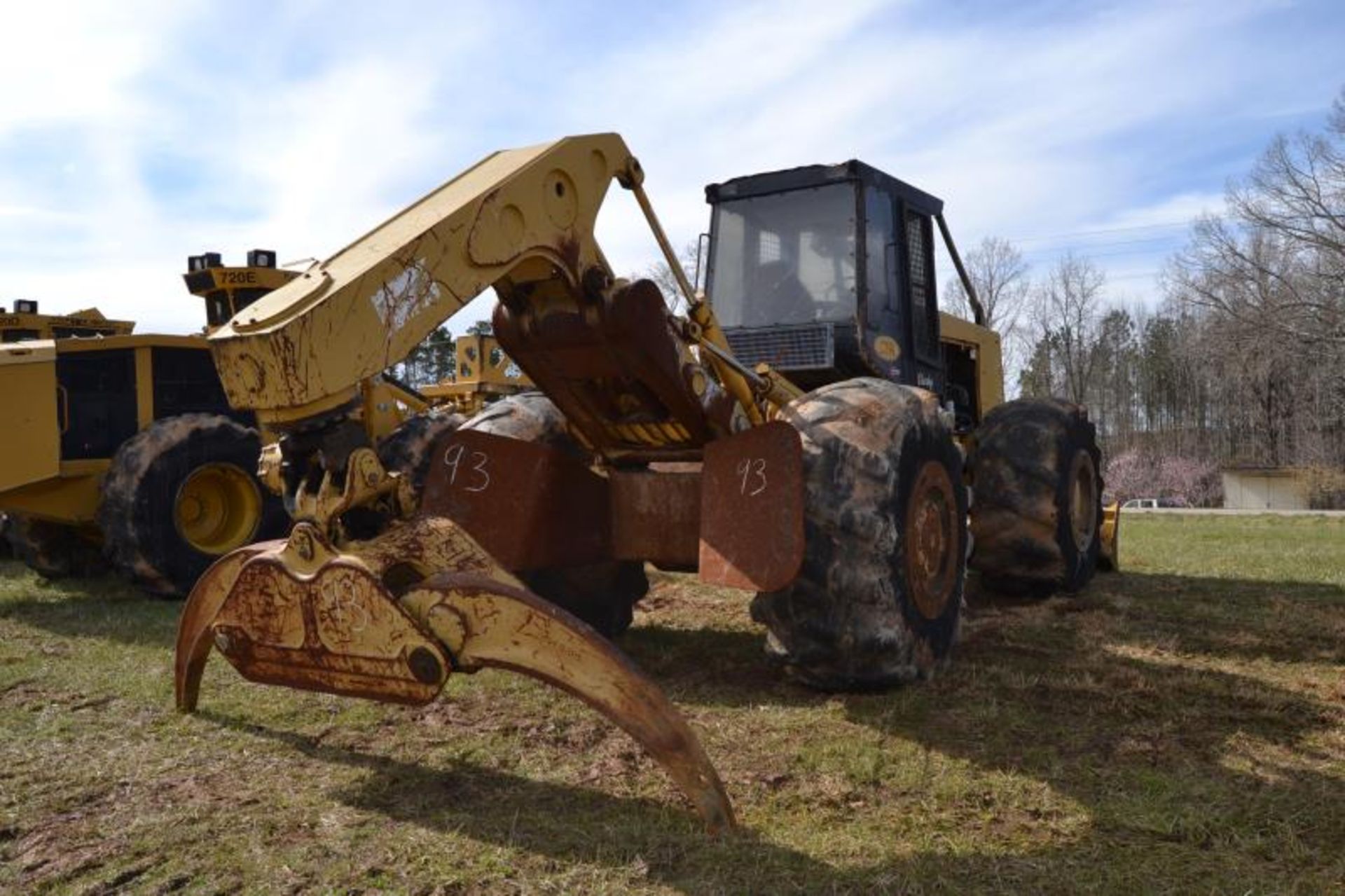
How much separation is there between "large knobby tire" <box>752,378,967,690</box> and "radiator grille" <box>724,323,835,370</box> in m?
1.21

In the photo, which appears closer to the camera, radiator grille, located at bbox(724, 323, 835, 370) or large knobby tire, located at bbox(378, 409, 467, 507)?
radiator grille, located at bbox(724, 323, 835, 370)

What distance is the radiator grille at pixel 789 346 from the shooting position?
6.23 m

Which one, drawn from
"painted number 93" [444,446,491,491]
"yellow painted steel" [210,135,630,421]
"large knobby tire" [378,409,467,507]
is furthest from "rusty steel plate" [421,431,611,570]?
"large knobby tire" [378,409,467,507]

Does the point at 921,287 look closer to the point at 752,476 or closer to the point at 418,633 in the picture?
the point at 752,476

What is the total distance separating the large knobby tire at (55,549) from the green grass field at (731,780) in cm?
387

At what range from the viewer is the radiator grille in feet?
20.4

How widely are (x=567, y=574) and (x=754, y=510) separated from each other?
1756 millimetres

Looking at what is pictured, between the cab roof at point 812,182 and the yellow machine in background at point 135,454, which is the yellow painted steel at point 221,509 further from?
the cab roof at point 812,182

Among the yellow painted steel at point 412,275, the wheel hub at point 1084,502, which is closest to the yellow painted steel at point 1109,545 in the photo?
the wheel hub at point 1084,502

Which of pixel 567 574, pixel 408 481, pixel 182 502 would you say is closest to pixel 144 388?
pixel 182 502

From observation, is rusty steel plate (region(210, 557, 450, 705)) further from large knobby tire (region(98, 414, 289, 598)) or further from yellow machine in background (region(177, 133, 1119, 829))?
large knobby tire (region(98, 414, 289, 598))

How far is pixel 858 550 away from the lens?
4516 mm

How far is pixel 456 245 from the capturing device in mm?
3736

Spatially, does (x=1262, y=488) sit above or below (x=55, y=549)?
below
